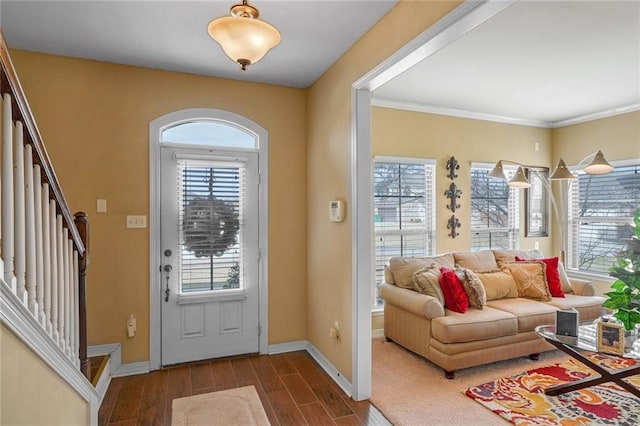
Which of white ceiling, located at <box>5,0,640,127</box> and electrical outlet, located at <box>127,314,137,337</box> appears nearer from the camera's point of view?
white ceiling, located at <box>5,0,640,127</box>

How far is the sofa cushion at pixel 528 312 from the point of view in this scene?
335 centimetres

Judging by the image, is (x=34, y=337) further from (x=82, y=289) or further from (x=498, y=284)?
(x=498, y=284)

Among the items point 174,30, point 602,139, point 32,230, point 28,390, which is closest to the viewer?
point 28,390

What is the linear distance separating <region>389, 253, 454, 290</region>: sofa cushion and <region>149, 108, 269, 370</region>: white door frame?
1.40 m

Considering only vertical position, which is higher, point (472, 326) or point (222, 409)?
point (472, 326)

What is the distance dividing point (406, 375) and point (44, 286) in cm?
276

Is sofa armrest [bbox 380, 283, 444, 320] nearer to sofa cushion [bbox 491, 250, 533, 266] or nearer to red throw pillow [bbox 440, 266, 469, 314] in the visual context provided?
red throw pillow [bbox 440, 266, 469, 314]

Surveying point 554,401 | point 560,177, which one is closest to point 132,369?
point 554,401

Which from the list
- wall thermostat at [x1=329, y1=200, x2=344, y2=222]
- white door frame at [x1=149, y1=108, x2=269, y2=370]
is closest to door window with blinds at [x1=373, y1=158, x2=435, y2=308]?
wall thermostat at [x1=329, y1=200, x2=344, y2=222]

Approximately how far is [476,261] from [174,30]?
151 inches

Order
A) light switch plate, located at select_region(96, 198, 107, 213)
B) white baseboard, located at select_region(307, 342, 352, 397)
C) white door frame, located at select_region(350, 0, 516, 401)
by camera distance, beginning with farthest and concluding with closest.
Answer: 1. light switch plate, located at select_region(96, 198, 107, 213)
2. white baseboard, located at select_region(307, 342, 352, 397)
3. white door frame, located at select_region(350, 0, 516, 401)

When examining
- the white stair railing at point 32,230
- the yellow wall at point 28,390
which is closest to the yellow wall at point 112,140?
the white stair railing at point 32,230

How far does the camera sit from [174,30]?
8.53 ft

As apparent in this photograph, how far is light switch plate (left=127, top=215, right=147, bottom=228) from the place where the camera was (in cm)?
324
